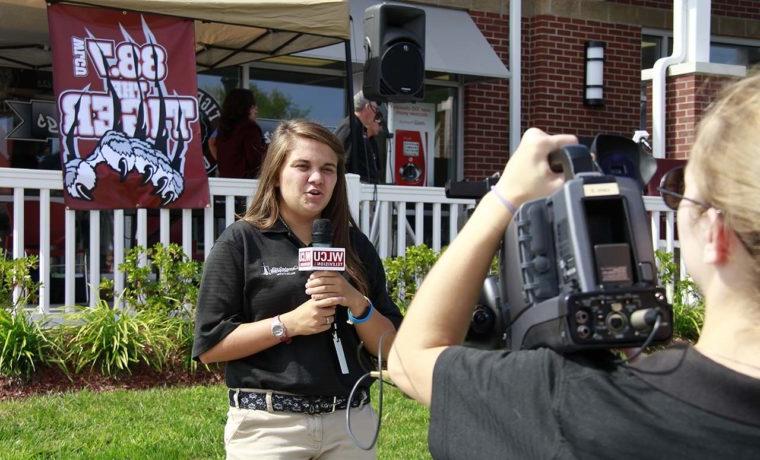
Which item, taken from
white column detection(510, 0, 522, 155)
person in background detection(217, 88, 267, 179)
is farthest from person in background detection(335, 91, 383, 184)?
white column detection(510, 0, 522, 155)

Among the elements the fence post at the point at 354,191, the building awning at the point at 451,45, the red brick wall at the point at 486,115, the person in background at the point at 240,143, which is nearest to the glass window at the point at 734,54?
the red brick wall at the point at 486,115

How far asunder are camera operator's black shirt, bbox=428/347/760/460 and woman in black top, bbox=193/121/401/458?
1361 millimetres

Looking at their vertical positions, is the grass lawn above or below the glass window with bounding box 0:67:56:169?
below

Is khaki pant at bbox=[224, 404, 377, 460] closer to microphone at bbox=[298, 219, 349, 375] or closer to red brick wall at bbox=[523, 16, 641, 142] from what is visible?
microphone at bbox=[298, 219, 349, 375]

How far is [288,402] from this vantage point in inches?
118

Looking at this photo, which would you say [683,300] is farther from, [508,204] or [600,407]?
[600,407]

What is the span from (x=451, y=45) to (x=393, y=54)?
354cm

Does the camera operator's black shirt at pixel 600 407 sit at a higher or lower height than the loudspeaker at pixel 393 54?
lower

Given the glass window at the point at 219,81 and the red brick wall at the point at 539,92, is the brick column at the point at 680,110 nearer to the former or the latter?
the red brick wall at the point at 539,92

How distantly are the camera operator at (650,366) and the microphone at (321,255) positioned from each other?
4.14 feet

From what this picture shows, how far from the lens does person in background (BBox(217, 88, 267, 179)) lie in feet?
29.9

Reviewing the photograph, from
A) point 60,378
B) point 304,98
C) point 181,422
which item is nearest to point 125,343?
point 60,378

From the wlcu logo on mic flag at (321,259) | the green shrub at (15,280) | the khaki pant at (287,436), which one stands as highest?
the wlcu logo on mic flag at (321,259)

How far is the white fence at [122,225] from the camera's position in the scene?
23.3 feet
